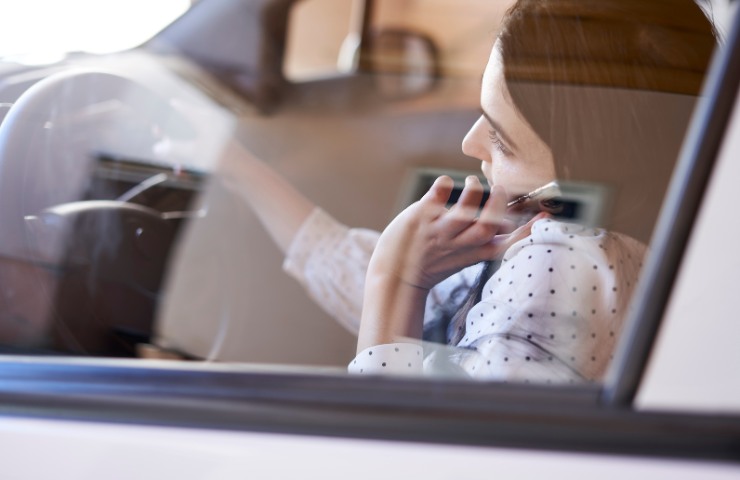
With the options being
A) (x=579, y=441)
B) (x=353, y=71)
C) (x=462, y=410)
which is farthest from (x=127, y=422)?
(x=353, y=71)

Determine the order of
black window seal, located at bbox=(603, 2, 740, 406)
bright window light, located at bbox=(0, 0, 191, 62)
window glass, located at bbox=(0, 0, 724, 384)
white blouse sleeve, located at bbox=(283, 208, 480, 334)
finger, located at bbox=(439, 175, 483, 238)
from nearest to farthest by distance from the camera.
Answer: black window seal, located at bbox=(603, 2, 740, 406), window glass, located at bbox=(0, 0, 724, 384), finger, located at bbox=(439, 175, 483, 238), bright window light, located at bbox=(0, 0, 191, 62), white blouse sleeve, located at bbox=(283, 208, 480, 334)

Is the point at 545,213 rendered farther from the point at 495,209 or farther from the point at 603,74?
the point at 603,74

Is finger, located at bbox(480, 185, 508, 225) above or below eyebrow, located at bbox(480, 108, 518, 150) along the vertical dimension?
below

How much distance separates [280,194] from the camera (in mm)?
1812

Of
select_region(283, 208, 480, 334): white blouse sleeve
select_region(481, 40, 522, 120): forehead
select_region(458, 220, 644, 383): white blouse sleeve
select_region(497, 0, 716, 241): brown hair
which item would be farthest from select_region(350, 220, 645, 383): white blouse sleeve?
select_region(283, 208, 480, 334): white blouse sleeve

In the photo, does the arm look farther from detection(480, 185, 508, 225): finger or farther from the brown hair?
the brown hair

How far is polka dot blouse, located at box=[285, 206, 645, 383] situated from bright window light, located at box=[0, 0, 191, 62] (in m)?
0.88

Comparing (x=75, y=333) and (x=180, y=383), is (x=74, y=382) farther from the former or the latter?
(x=75, y=333)

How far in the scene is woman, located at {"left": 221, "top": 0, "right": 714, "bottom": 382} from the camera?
956mm

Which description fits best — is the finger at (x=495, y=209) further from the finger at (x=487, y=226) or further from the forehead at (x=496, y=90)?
the forehead at (x=496, y=90)

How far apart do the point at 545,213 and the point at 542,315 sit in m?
0.19

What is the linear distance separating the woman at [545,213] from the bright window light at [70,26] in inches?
30.7

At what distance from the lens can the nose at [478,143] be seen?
1231mm

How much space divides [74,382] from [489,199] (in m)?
0.57
